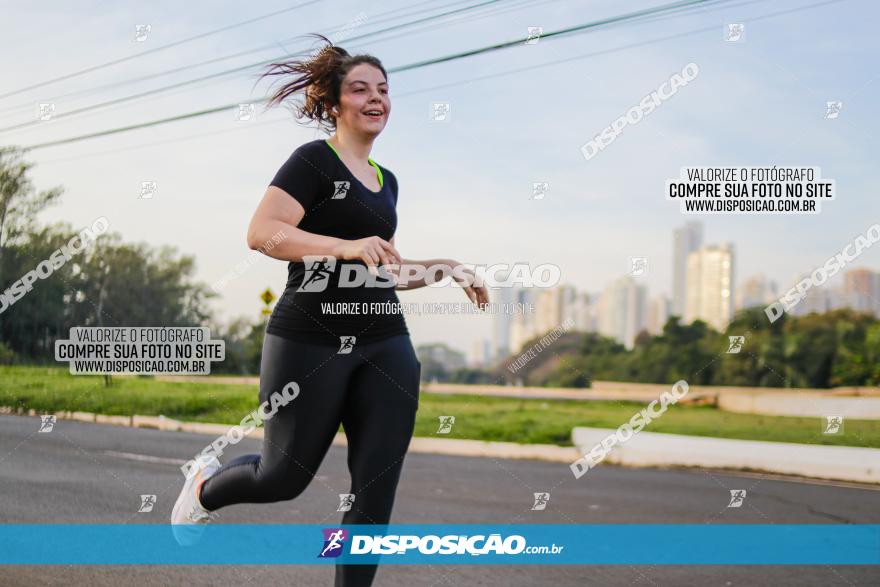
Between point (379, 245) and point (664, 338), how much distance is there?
17.4 meters

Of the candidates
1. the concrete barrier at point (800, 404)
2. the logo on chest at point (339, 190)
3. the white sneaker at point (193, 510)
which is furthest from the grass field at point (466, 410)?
the logo on chest at point (339, 190)

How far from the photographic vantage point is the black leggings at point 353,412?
2.76m

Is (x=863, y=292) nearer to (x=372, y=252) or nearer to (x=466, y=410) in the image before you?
(x=466, y=410)

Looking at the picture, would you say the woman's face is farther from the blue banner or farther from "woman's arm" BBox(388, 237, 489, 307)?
the blue banner

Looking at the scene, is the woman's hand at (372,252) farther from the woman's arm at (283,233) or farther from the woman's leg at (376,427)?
the woman's leg at (376,427)

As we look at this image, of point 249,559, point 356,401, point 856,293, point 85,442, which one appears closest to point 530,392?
point 856,293

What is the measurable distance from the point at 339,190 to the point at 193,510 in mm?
1407

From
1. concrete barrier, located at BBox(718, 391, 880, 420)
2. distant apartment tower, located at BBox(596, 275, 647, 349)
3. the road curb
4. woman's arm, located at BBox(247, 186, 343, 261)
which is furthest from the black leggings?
distant apartment tower, located at BBox(596, 275, 647, 349)

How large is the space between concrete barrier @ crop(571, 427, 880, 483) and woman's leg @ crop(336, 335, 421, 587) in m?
6.28

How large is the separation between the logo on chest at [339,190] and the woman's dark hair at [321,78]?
432mm

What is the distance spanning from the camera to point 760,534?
511 centimetres

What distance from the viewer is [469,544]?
4316 mm

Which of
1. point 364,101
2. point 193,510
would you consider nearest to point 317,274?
point 364,101

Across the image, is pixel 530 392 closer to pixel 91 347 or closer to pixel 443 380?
pixel 443 380
